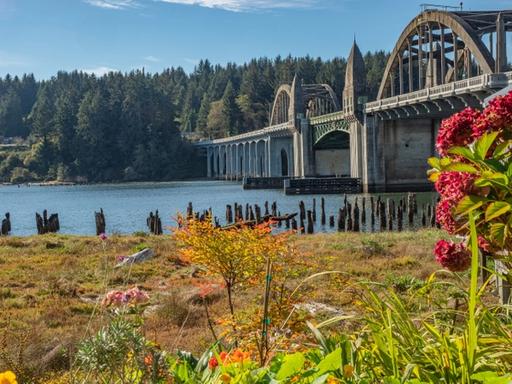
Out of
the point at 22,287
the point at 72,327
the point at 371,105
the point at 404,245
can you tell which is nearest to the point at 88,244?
the point at 22,287

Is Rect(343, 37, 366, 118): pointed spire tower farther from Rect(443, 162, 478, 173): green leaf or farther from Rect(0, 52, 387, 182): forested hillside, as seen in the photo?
Rect(443, 162, 478, 173): green leaf

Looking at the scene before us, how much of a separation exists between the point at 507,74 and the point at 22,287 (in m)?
35.4

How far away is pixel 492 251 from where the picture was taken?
4.39m

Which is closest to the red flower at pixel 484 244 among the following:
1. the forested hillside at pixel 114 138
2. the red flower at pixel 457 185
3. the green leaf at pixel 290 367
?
the red flower at pixel 457 185

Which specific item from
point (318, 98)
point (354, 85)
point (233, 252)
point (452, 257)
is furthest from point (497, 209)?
point (318, 98)

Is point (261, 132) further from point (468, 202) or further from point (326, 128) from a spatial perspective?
point (468, 202)

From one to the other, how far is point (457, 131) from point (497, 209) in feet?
3.00

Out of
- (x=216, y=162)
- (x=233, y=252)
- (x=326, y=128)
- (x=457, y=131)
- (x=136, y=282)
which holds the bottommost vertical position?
(x=136, y=282)

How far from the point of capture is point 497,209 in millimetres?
3688

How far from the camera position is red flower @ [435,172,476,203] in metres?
3.93

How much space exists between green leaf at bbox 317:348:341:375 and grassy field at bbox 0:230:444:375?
114 inches

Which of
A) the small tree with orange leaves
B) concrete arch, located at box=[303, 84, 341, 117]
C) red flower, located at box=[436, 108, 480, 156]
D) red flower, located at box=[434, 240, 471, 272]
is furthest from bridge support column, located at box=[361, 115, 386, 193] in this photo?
red flower, located at box=[436, 108, 480, 156]

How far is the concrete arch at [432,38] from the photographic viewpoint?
173ft

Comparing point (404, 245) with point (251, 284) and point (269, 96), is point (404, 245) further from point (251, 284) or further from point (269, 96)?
point (269, 96)
